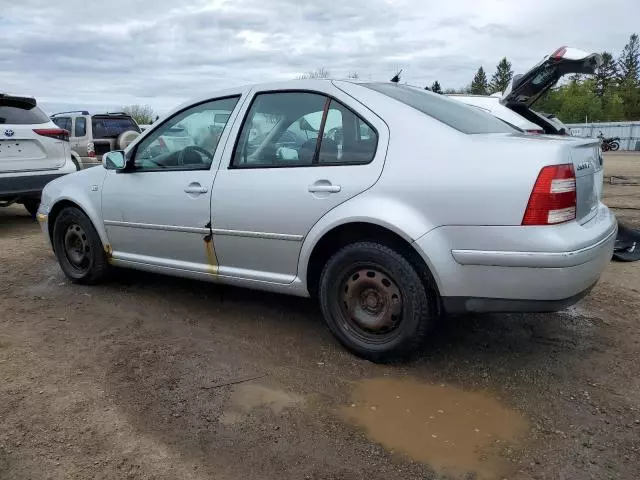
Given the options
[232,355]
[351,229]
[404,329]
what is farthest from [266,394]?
[351,229]

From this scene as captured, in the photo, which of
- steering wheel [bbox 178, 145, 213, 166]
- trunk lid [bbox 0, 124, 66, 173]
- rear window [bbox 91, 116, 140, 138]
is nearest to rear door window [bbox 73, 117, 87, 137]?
rear window [bbox 91, 116, 140, 138]

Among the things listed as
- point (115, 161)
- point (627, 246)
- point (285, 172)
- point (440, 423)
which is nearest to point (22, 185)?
point (115, 161)

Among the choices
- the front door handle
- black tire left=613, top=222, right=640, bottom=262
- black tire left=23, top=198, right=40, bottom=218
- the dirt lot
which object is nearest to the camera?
the dirt lot

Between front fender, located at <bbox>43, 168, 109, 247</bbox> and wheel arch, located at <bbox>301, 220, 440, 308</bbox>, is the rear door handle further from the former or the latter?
front fender, located at <bbox>43, 168, 109, 247</bbox>

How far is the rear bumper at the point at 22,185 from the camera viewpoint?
23.5ft

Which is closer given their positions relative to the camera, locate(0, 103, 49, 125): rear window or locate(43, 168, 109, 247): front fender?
locate(43, 168, 109, 247): front fender

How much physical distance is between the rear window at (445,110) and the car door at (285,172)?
306mm

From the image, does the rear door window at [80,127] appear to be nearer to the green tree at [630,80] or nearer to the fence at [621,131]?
the fence at [621,131]

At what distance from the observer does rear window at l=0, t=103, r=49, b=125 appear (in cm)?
736

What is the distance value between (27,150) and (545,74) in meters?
6.97

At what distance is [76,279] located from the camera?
16.5 feet

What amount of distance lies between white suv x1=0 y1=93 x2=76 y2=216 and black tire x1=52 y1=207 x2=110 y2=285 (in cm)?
274

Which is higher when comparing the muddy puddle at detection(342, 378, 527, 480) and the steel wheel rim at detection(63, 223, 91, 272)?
the steel wheel rim at detection(63, 223, 91, 272)

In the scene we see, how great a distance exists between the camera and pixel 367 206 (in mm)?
3189
